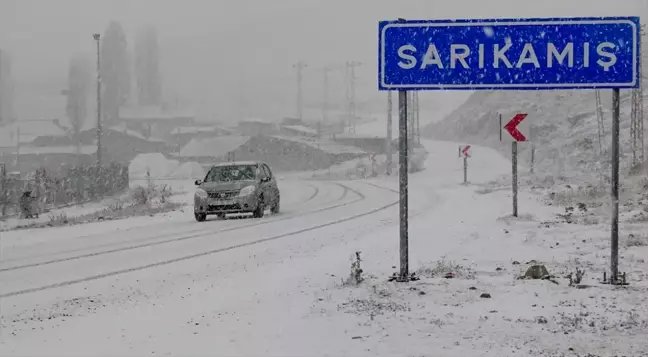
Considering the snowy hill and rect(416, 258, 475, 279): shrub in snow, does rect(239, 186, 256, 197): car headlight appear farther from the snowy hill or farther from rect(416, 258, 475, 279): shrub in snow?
rect(416, 258, 475, 279): shrub in snow

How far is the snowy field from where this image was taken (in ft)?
20.2

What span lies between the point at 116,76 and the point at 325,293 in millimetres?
94249

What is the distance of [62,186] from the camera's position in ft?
105

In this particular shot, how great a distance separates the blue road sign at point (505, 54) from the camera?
343 inches

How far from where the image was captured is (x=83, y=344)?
20.7ft

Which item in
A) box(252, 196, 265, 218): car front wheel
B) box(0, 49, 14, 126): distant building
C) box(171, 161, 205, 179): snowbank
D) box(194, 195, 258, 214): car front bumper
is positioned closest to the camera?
box(194, 195, 258, 214): car front bumper

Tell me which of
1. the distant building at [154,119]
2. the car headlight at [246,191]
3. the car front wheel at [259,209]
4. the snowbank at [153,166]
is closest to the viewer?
the car headlight at [246,191]

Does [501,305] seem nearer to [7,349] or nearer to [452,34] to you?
[452,34]

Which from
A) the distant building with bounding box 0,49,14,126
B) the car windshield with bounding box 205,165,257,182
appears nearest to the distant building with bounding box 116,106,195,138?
the distant building with bounding box 0,49,14,126

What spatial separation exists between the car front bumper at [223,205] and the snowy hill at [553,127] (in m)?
7.31

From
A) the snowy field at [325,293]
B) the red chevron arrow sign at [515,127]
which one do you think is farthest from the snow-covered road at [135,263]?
the red chevron arrow sign at [515,127]

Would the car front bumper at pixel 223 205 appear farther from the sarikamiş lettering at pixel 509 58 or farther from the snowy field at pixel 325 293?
the sarikamiş lettering at pixel 509 58

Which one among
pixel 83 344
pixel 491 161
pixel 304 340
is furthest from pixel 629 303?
pixel 491 161

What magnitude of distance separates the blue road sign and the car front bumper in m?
12.3
